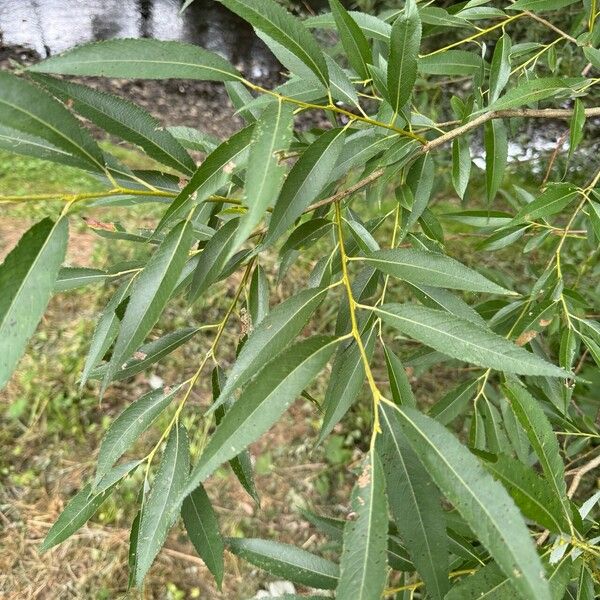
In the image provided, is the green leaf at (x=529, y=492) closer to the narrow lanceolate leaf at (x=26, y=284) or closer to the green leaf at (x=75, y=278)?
the narrow lanceolate leaf at (x=26, y=284)

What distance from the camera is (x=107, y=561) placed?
1881 mm

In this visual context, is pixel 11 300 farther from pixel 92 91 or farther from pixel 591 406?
pixel 591 406

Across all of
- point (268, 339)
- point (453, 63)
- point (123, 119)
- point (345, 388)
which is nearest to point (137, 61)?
point (123, 119)

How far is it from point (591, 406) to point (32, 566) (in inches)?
73.5

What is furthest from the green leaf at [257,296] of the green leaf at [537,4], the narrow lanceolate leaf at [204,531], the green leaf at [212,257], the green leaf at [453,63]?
the green leaf at [537,4]

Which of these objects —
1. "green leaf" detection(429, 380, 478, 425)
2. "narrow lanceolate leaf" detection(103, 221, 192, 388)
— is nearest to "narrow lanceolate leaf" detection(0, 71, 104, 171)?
"narrow lanceolate leaf" detection(103, 221, 192, 388)

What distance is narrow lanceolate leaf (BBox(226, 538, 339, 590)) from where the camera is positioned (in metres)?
0.73

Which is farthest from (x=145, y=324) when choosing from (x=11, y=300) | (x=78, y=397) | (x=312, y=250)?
(x=312, y=250)

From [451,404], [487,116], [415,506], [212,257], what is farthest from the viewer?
[451,404]

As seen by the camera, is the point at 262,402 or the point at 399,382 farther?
the point at 399,382

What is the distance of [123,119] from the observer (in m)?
0.65

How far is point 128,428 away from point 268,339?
0.27 metres

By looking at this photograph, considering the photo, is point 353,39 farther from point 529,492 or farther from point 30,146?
point 529,492

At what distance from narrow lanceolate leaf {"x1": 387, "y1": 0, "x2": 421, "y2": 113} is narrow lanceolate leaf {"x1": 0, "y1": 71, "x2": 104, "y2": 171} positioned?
350mm
